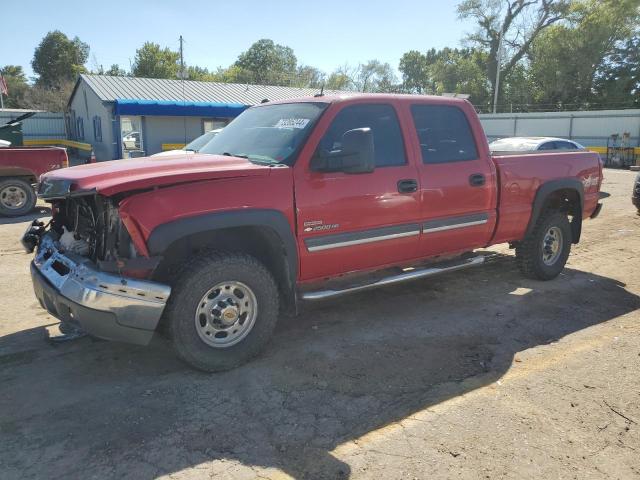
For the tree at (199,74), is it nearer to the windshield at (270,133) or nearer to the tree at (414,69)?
the tree at (414,69)

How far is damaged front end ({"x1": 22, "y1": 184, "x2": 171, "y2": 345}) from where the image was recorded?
3287 millimetres

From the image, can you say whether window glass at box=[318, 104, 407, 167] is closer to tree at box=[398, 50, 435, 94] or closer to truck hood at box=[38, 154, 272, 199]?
truck hood at box=[38, 154, 272, 199]

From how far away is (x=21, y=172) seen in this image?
10.4 metres

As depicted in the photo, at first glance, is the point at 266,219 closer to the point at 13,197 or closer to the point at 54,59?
the point at 13,197

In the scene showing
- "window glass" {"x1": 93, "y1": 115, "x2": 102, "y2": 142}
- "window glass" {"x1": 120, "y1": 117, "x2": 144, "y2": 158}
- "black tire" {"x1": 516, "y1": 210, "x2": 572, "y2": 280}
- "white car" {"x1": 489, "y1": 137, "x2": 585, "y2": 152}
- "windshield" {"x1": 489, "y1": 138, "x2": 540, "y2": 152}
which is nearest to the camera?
"black tire" {"x1": 516, "y1": 210, "x2": 572, "y2": 280}

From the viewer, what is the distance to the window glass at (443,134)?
4.80 meters

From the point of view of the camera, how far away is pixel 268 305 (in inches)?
154

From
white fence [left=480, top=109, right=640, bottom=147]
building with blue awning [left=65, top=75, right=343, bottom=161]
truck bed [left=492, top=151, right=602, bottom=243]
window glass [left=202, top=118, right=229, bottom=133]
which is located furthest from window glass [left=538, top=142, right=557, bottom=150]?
white fence [left=480, top=109, right=640, bottom=147]

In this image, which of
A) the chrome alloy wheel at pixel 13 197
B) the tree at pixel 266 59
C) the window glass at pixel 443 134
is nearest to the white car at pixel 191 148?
the window glass at pixel 443 134

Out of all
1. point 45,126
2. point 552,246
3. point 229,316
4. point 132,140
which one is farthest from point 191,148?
point 45,126

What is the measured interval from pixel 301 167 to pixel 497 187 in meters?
2.33

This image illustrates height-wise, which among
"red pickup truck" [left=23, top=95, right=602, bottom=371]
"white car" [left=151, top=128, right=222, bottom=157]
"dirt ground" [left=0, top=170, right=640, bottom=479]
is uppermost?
"white car" [left=151, top=128, right=222, bottom=157]

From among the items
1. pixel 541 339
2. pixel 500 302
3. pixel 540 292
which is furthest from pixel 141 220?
pixel 540 292

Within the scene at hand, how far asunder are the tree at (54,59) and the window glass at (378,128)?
56.4m
